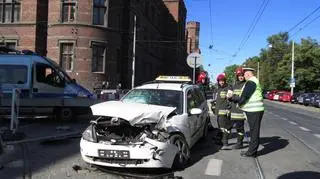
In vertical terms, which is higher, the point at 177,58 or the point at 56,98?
the point at 177,58

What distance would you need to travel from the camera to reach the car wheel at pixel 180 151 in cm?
948

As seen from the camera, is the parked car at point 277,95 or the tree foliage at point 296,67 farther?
the tree foliage at point 296,67

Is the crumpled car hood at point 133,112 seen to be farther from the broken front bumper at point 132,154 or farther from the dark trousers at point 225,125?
the dark trousers at point 225,125

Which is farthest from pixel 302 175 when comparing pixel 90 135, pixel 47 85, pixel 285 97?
pixel 285 97

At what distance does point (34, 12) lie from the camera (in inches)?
1734

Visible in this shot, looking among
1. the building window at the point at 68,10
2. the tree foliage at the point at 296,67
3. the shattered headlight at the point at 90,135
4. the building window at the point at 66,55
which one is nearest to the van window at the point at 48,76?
the shattered headlight at the point at 90,135

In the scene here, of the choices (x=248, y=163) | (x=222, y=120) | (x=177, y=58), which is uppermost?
(x=177, y=58)

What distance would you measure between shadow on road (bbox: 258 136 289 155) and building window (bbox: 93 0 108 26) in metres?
30.1

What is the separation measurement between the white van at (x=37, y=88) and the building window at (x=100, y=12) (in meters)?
25.0

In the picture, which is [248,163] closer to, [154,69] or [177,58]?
[154,69]

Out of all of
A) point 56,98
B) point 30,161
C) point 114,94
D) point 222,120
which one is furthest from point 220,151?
point 114,94

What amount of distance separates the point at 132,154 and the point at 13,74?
35.3ft

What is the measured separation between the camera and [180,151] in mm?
9703

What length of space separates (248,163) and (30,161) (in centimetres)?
429
